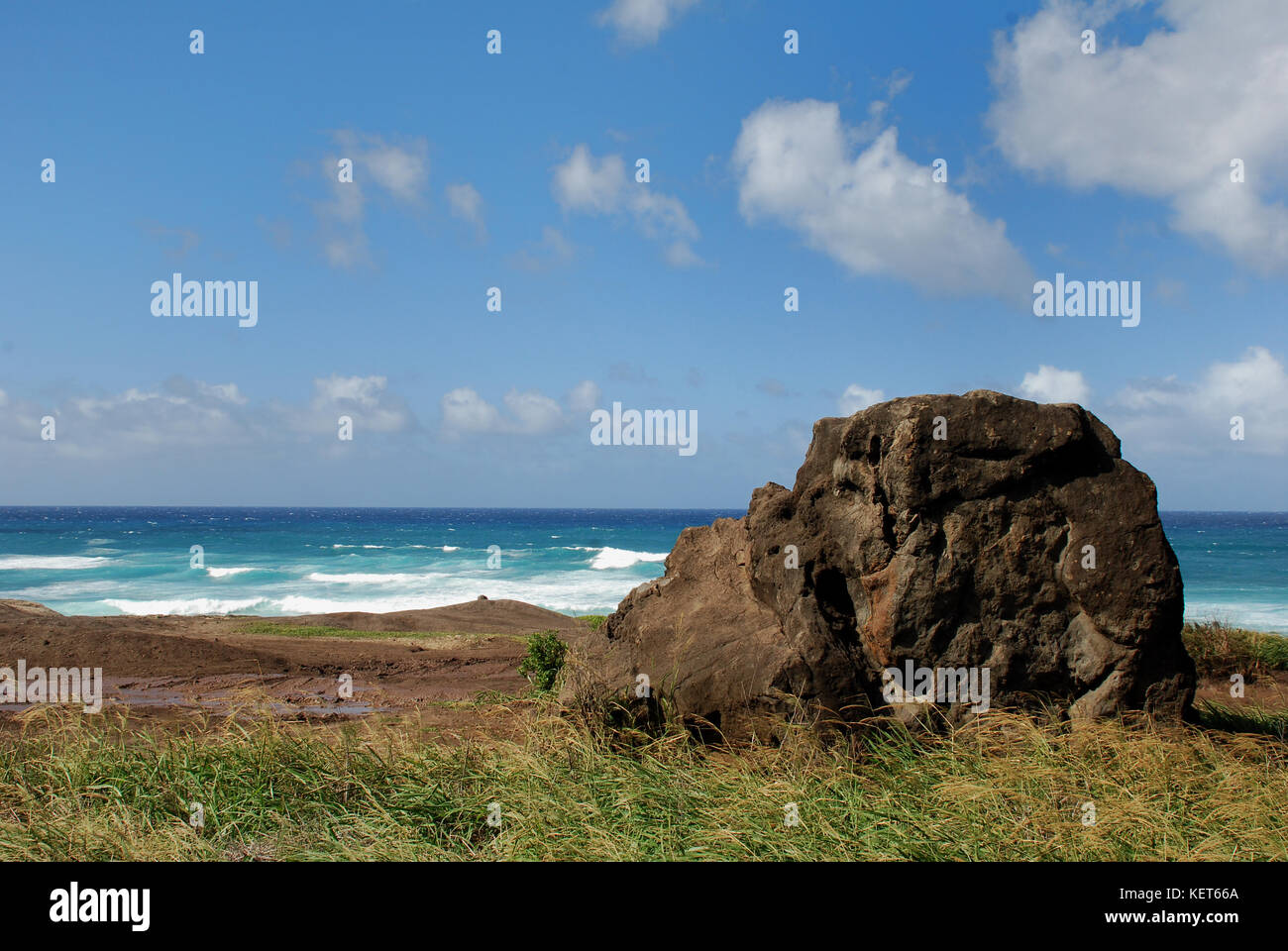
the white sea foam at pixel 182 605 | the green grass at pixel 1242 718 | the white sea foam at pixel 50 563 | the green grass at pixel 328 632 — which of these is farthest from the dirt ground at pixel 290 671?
the white sea foam at pixel 50 563

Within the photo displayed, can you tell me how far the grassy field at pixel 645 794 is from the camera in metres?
4.57

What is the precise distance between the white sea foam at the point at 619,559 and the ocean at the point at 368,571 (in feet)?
0.39

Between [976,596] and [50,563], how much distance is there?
51710 mm

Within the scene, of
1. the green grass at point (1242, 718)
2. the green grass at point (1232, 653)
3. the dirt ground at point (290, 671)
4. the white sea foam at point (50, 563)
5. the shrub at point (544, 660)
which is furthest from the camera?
the white sea foam at point (50, 563)

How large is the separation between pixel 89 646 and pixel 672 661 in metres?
10.6

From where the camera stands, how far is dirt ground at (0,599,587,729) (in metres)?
9.73

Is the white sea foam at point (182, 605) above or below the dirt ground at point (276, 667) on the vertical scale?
below

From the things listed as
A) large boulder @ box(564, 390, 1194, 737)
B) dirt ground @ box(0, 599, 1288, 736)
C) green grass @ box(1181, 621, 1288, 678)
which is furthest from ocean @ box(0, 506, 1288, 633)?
large boulder @ box(564, 390, 1194, 737)

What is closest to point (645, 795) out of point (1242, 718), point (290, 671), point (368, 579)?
point (1242, 718)

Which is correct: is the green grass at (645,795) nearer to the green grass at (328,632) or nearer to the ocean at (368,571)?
the green grass at (328,632)

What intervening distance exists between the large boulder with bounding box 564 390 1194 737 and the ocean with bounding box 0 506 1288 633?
14855mm

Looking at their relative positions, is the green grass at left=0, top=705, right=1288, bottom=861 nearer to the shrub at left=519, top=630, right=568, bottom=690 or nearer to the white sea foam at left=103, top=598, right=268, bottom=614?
the shrub at left=519, top=630, right=568, bottom=690
